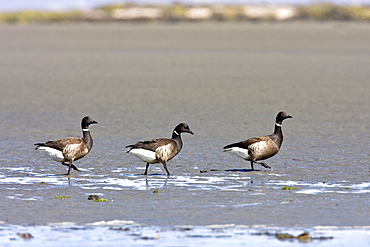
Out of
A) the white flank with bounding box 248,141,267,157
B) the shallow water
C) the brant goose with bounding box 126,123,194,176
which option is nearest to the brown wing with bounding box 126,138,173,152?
the brant goose with bounding box 126,123,194,176

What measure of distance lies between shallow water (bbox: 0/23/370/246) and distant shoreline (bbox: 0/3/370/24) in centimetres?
4443

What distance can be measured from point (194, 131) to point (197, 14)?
7574cm

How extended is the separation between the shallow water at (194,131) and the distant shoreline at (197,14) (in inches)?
1749

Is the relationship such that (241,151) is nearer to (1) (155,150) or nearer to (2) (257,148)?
(2) (257,148)

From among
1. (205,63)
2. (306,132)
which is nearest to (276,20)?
(205,63)

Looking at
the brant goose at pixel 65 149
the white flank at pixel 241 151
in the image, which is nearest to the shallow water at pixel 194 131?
the white flank at pixel 241 151

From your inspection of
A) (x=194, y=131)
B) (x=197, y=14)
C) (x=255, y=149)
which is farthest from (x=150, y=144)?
(x=197, y=14)

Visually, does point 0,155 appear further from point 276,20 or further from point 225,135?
point 276,20

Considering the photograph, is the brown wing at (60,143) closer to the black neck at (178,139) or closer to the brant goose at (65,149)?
the brant goose at (65,149)

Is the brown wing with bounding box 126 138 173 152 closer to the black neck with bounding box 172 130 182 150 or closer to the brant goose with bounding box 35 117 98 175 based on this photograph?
the black neck with bounding box 172 130 182 150

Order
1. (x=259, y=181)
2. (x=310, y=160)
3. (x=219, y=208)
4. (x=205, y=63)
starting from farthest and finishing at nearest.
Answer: (x=205, y=63) → (x=310, y=160) → (x=259, y=181) → (x=219, y=208)

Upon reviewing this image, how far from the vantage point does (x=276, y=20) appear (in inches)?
3536

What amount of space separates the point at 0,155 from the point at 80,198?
4.69 meters

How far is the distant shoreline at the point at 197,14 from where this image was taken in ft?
297
